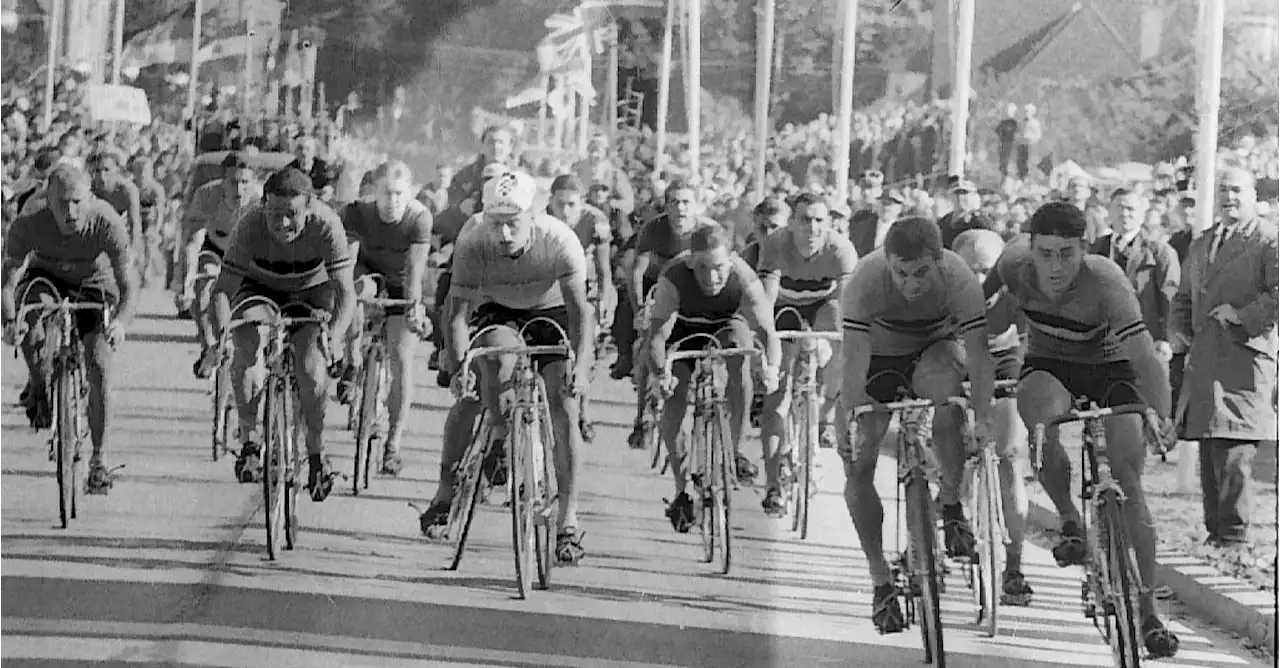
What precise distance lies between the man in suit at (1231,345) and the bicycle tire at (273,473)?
2.35 m

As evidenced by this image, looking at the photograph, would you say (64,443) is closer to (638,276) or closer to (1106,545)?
(638,276)

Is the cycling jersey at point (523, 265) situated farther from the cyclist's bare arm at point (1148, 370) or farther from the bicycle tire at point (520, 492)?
the cyclist's bare arm at point (1148, 370)

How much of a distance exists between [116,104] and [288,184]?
513mm

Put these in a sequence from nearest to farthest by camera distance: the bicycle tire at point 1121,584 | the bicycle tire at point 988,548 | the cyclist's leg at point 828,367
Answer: the bicycle tire at point 1121,584 < the bicycle tire at point 988,548 < the cyclist's leg at point 828,367

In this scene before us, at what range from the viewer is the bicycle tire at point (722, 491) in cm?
426

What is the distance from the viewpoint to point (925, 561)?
415 cm

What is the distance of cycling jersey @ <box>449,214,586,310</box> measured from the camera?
13.9 ft

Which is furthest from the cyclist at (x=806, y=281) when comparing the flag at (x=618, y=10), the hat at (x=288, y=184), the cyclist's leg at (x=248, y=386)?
the cyclist's leg at (x=248, y=386)

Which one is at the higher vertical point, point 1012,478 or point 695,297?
point 695,297

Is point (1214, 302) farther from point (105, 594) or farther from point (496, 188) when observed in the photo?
point (105, 594)

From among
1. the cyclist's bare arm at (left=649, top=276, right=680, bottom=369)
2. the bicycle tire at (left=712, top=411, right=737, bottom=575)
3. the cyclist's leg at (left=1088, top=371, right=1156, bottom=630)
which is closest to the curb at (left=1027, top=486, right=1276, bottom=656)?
the cyclist's leg at (left=1088, top=371, right=1156, bottom=630)

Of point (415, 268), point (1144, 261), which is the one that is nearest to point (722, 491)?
point (415, 268)

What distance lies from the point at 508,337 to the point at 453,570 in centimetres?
63

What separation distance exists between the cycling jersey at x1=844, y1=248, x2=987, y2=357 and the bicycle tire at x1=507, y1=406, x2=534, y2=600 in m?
0.92
